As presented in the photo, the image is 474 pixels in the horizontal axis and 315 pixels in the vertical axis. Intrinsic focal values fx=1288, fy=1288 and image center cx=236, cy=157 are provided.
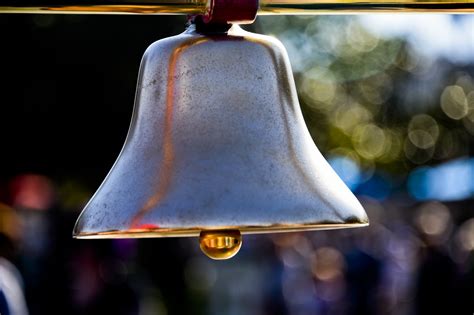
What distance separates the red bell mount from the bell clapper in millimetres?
382

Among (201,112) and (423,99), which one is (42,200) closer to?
(201,112)

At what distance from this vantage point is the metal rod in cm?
231

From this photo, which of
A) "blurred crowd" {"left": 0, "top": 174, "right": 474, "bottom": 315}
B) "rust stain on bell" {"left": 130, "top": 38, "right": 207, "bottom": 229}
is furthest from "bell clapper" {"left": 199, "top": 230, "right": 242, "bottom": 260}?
"blurred crowd" {"left": 0, "top": 174, "right": 474, "bottom": 315}

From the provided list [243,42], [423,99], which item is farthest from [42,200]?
[423,99]

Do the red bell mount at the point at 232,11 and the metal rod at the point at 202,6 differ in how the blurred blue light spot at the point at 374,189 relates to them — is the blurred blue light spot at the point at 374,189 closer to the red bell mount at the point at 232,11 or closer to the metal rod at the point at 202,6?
the metal rod at the point at 202,6

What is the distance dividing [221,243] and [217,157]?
0.16 metres

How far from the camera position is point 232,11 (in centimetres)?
230

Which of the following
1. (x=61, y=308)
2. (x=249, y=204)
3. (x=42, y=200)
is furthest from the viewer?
(x=42, y=200)

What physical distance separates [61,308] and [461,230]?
578 cm

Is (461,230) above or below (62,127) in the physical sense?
below

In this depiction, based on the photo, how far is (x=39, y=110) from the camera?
16.2 m

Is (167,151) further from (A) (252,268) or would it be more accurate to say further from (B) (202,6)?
(A) (252,268)

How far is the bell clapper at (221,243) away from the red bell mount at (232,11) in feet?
Answer: 1.25

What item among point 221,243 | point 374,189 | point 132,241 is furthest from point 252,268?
point 221,243
